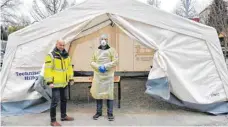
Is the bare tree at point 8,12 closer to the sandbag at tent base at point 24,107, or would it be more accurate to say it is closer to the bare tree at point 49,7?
the bare tree at point 49,7

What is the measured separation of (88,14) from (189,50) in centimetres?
250

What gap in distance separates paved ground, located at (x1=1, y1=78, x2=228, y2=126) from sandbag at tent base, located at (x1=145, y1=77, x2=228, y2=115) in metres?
0.16

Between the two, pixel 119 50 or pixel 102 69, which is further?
pixel 119 50

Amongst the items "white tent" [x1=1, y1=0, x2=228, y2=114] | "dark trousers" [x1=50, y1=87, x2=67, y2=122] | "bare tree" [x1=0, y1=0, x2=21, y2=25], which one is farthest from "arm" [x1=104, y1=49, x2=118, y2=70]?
"bare tree" [x1=0, y1=0, x2=21, y2=25]

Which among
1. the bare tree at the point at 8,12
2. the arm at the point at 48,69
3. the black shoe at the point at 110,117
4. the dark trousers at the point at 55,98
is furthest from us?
the bare tree at the point at 8,12

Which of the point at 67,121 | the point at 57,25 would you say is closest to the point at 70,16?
the point at 57,25

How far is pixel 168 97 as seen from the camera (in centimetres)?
660

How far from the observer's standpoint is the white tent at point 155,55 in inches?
Answer: 266

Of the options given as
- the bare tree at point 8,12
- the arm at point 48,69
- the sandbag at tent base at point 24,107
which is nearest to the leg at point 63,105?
the arm at point 48,69

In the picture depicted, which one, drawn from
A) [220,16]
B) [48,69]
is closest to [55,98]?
[48,69]

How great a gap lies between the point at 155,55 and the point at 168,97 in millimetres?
988

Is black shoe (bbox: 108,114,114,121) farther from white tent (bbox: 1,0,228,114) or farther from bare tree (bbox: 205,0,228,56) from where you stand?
bare tree (bbox: 205,0,228,56)

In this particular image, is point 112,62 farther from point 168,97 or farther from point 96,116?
point 168,97

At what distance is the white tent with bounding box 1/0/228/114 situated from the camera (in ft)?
22.2
